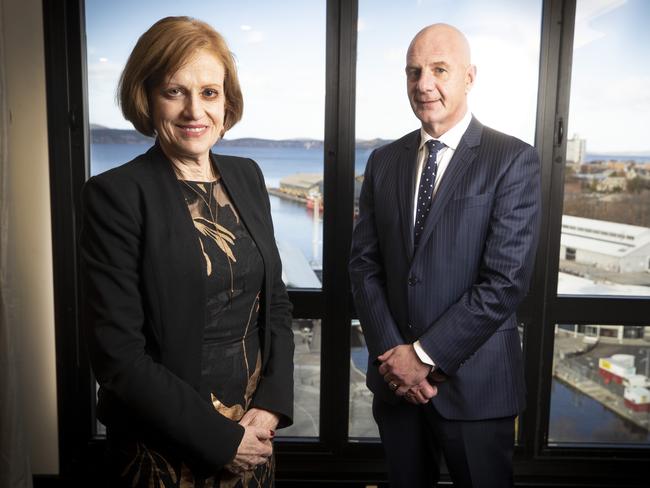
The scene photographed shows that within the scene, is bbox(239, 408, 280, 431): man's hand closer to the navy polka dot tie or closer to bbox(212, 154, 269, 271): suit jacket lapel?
bbox(212, 154, 269, 271): suit jacket lapel

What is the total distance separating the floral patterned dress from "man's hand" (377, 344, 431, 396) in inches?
21.0

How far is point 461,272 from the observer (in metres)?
1.76

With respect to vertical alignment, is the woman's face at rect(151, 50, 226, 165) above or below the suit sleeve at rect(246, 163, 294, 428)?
above

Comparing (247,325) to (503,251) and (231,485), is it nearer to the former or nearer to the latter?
(231,485)

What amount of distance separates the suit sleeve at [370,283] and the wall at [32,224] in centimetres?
129

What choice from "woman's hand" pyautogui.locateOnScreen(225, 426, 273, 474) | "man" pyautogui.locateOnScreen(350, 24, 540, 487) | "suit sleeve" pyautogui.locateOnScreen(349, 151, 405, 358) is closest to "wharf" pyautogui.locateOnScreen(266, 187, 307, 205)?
"suit sleeve" pyautogui.locateOnScreen(349, 151, 405, 358)

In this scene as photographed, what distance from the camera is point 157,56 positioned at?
1.21 metres

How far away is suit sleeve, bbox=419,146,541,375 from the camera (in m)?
1.71

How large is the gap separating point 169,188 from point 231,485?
638mm

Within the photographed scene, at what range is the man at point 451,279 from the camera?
1728 millimetres

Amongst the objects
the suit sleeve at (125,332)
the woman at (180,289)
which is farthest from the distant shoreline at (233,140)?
the suit sleeve at (125,332)

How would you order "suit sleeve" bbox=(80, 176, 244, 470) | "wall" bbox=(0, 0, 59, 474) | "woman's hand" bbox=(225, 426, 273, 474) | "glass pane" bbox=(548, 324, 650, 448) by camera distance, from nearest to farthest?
1. "suit sleeve" bbox=(80, 176, 244, 470)
2. "woman's hand" bbox=(225, 426, 273, 474)
3. "wall" bbox=(0, 0, 59, 474)
4. "glass pane" bbox=(548, 324, 650, 448)

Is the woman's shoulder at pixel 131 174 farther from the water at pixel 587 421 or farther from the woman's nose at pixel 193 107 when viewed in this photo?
the water at pixel 587 421

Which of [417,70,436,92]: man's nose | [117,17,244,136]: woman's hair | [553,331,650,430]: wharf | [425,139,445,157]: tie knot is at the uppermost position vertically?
Answer: [417,70,436,92]: man's nose
